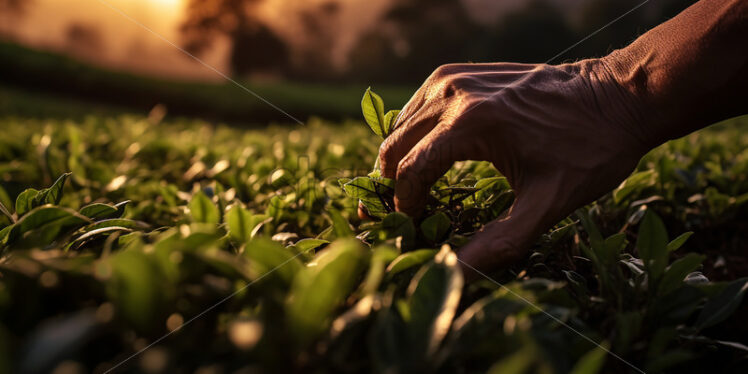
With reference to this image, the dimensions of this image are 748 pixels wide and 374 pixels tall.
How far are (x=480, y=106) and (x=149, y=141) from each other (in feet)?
9.19

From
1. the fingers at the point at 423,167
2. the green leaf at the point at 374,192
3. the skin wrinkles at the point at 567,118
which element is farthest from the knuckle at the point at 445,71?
the green leaf at the point at 374,192

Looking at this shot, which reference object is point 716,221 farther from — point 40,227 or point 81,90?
point 81,90

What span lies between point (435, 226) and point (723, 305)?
734 millimetres

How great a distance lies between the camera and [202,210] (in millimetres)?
1181

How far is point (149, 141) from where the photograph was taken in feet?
10.8

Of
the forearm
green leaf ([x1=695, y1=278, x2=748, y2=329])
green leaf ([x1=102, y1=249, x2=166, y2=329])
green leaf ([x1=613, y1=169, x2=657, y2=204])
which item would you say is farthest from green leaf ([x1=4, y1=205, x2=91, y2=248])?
green leaf ([x1=613, y1=169, x2=657, y2=204])

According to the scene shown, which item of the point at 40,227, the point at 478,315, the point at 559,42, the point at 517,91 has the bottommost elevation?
the point at 559,42

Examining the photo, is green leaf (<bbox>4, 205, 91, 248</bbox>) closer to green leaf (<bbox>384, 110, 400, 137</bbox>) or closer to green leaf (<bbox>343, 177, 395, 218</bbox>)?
green leaf (<bbox>343, 177, 395, 218</bbox>)

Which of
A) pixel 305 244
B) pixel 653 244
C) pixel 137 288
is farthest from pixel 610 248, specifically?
pixel 137 288

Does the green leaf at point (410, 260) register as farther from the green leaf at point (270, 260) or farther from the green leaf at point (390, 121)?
the green leaf at point (390, 121)

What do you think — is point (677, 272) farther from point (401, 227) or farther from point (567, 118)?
point (401, 227)

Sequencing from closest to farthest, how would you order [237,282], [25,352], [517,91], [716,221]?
[25,352], [237,282], [517,91], [716,221]

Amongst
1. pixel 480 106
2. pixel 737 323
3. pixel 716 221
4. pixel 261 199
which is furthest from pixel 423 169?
pixel 716 221

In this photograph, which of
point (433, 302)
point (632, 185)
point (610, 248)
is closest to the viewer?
point (433, 302)
